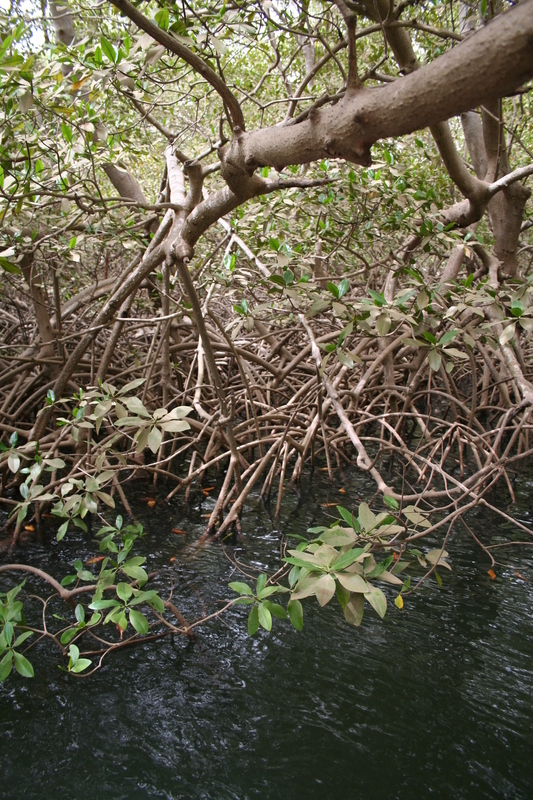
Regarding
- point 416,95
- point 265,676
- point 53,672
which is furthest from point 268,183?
point 53,672

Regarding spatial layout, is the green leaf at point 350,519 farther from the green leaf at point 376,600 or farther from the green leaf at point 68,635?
the green leaf at point 68,635

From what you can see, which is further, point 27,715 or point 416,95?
point 27,715

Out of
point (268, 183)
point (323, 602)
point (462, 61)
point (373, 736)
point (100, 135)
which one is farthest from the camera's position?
point (100, 135)

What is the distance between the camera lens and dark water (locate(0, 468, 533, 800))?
171 centimetres

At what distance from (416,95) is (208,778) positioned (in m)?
1.80

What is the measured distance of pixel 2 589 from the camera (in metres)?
2.72

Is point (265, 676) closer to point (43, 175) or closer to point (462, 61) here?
point (462, 61)

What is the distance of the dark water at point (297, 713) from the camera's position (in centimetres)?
171

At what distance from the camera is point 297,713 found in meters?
1.97

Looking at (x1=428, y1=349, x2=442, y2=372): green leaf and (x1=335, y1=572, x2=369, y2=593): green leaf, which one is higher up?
(x1=428, y1=349, x2=442, y2=372): green leaf

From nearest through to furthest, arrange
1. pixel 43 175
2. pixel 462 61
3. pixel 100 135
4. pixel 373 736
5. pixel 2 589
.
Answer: pixel 462 61
pixel 373 736
pixel 100 135
pixel 2 589
pixel 43 175

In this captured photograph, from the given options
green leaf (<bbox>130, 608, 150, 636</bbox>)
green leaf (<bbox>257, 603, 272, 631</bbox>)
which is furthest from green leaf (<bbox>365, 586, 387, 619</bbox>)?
green leaf (<bbox>130, 608, 150, 636</bbox>)

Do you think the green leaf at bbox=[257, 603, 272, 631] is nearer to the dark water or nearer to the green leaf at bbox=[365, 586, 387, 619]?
the green leaf at bbox=[365, 586, 387, 619]

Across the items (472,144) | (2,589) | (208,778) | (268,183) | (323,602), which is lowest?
(208,778)
